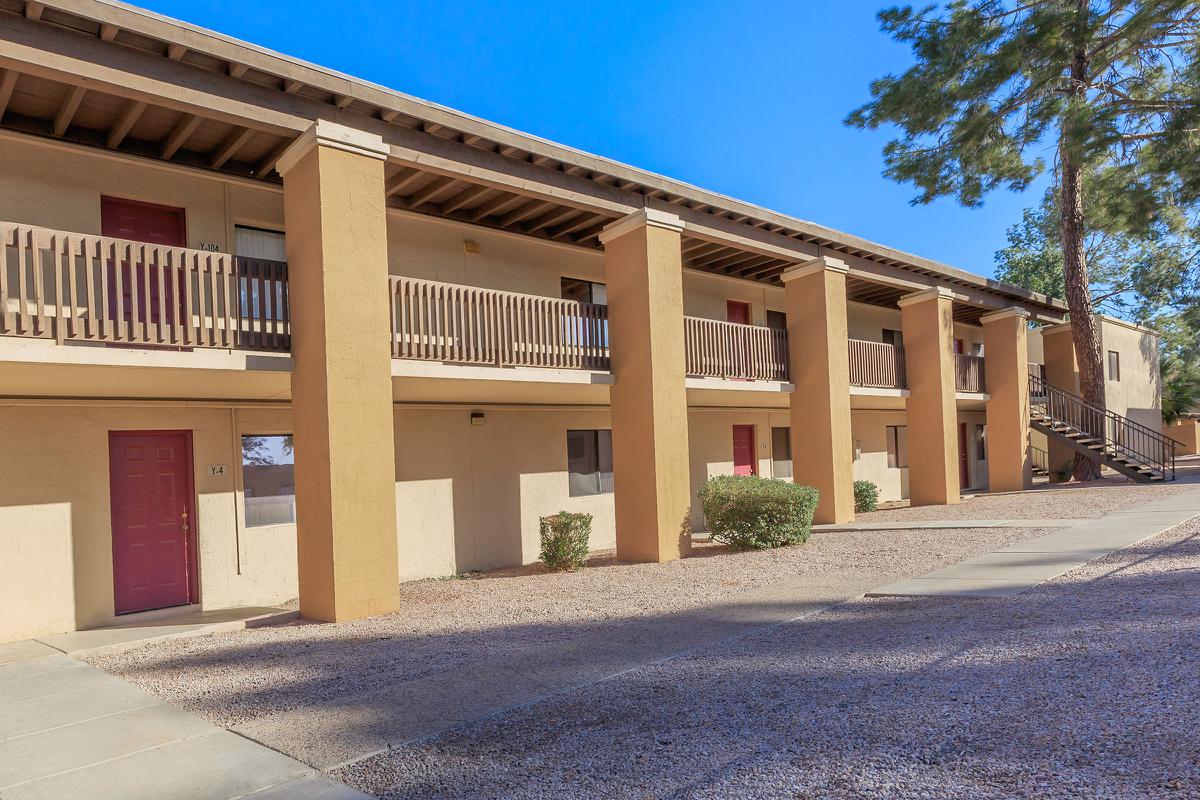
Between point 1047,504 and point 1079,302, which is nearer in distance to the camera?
point 1047,504

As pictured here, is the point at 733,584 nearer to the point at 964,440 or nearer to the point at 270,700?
the point at 270,700

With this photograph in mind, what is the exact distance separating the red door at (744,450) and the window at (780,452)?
0.66 m

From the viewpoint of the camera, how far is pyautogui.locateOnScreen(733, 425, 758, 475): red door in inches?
738

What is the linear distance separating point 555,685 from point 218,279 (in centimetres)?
670

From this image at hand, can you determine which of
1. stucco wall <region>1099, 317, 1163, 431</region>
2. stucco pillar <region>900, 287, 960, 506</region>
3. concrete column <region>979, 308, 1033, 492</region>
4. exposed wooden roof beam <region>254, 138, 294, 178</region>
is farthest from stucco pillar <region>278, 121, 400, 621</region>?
stucco wall <region>1099, 317, 1163, 431</region>

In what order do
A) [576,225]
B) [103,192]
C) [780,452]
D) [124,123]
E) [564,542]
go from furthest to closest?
[780,452], [576,225], [564,542], [103,192], [124,123]

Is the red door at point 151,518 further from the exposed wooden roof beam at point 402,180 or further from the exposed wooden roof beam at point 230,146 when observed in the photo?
the exposed wooden roof beam at point 402,180

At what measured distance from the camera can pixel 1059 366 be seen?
26.5 meters

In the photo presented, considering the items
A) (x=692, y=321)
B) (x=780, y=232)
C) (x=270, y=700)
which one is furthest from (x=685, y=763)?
(x=780, y=232)

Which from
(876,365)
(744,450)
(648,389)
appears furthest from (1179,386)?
(648,389)

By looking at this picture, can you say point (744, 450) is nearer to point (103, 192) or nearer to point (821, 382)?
point (821, 382)

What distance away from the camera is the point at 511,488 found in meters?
13.8

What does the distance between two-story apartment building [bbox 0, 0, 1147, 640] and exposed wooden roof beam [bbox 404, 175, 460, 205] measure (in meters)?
0.05

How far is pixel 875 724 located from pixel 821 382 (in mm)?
12275
